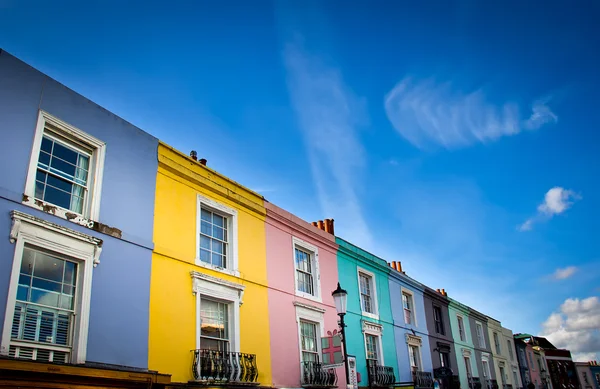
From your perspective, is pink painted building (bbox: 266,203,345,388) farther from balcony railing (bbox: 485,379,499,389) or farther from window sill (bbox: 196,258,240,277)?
balcony railing (bbox: 485,379,499,389)

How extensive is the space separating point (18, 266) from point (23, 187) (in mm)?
1510

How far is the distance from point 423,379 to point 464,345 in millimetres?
8094

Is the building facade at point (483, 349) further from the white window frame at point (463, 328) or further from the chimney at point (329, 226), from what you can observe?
the chimney at point (329, 226)

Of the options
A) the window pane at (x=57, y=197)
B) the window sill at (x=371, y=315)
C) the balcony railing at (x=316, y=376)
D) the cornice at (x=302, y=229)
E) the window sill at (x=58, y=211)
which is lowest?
the balcony railing at (x=316, y=376)

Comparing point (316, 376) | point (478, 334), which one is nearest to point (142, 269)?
point (316, 376)

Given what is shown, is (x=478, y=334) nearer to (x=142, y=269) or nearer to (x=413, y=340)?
(x=413, y=340)

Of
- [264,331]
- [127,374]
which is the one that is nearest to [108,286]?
[127,374]

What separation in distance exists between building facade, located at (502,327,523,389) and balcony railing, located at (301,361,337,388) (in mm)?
23538

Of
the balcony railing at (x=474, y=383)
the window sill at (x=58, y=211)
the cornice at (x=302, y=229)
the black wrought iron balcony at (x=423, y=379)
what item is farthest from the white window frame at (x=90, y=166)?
the balcony railing at (x=474, y=383)

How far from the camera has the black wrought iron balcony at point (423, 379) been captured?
854 inches

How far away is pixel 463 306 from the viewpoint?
3097cm

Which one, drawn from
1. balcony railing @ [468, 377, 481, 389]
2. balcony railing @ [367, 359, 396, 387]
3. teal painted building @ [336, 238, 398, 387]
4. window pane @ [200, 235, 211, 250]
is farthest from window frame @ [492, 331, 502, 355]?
window pane @ [200, 235, 211, 250]

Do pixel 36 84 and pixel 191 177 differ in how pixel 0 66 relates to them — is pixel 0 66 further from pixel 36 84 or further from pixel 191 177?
pixel 191 177

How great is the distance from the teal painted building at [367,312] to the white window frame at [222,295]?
5.78m
